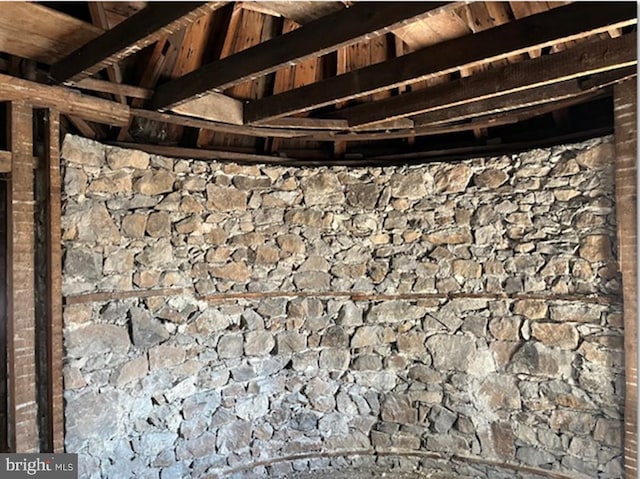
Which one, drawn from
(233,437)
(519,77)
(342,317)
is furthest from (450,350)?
(519,77)

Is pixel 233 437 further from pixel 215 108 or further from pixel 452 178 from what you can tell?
pixel 452 178

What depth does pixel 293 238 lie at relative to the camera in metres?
3.68

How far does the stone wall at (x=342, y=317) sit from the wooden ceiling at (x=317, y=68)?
32cm

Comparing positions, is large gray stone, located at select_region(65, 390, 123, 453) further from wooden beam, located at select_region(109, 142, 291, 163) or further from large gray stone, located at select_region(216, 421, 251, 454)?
wooden beam, located at select_region(109, 142, 291, 163)

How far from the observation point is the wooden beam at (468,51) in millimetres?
1958

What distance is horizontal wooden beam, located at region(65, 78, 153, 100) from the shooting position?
2607 mm

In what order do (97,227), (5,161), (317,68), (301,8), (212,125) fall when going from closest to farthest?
(301,8) < (5,161) < (97,227) < (317,68) < (212,125)

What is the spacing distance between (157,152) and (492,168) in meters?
2.54

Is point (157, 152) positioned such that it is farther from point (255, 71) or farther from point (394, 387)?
point (394, 387)

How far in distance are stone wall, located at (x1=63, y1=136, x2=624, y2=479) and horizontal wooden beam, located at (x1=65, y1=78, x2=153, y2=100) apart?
15.7 inches

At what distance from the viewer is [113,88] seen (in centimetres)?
268

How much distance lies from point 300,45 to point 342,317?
2.26 m

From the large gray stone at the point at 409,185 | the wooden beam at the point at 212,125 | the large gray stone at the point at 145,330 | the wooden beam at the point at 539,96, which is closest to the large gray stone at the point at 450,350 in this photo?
the large gray stone at the point at 409,185

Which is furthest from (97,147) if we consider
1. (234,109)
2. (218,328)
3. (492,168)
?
(492,168)
